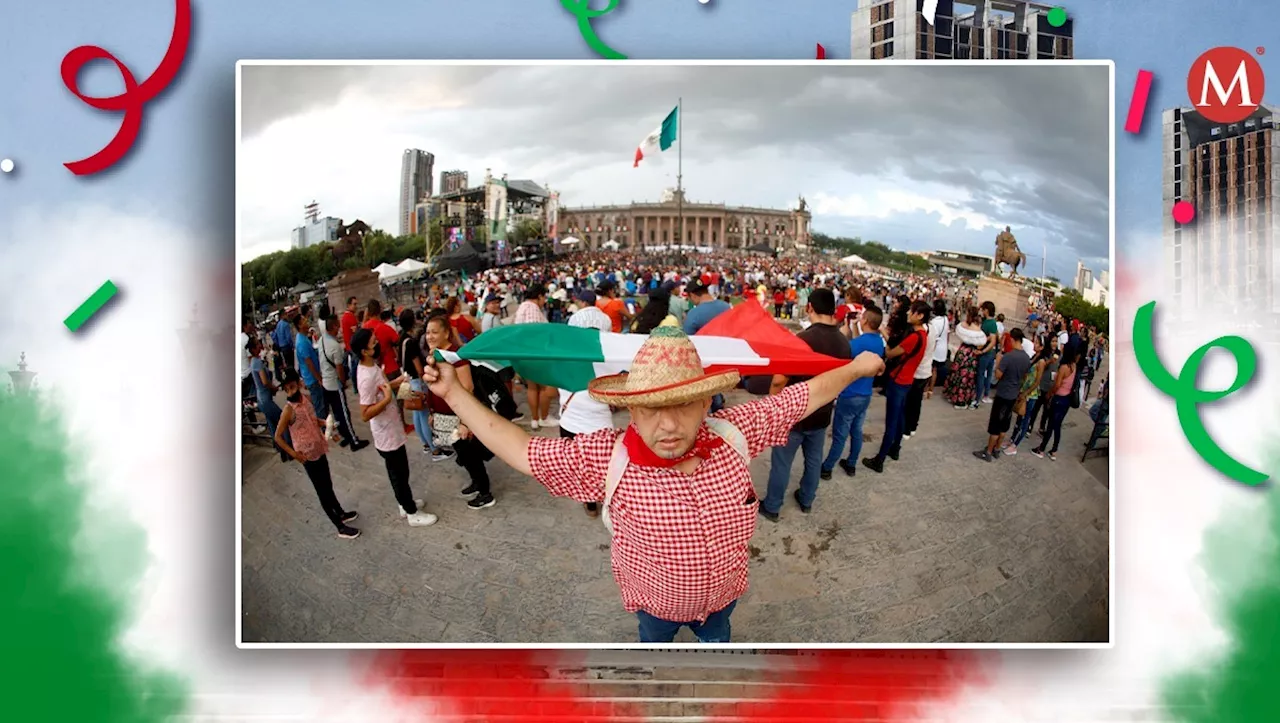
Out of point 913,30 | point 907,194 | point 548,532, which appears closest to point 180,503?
point 548,532

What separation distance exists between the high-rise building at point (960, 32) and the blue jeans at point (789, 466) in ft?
5.29

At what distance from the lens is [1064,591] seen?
265 centimetres

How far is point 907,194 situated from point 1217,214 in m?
1.23

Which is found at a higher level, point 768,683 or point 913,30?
point 913,30

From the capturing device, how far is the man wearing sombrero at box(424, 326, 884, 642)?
5.25 feet

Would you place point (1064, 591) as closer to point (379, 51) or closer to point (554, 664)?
point (554, 664)

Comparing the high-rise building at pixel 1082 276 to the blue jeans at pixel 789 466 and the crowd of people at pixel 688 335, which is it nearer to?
the crowd of people at pixel 688 335

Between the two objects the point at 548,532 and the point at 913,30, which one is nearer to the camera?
the point at 913,30

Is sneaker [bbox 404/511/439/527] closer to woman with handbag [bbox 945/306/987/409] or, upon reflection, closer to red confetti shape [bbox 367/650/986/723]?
red confetti shape [bbox 367/650/986/723]

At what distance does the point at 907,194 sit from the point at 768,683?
2.14m

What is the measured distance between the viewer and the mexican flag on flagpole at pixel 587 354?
2.15 m

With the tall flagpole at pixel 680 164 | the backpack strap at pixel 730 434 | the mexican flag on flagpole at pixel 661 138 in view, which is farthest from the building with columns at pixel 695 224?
the backpack strap at pixel 730 434

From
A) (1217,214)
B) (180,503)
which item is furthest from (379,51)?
(1217,214)

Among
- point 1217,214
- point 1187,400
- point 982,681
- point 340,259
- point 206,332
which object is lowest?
point 982,681
